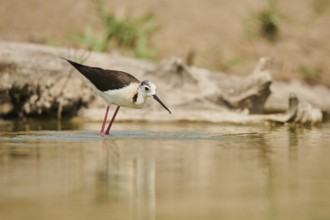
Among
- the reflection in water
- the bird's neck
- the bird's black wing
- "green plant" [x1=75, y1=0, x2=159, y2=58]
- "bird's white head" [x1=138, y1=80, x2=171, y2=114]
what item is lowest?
the reflection in water

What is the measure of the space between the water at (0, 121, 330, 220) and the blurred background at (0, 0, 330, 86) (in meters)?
5.98

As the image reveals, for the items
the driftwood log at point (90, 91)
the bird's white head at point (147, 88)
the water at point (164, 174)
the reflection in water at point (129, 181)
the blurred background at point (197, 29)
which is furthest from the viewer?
the blurred background at point (197, 29)

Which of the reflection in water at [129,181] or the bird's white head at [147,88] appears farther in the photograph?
the bird's white head at [147,88]

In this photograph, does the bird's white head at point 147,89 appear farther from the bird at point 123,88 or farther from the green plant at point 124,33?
the green plant at point 124,33

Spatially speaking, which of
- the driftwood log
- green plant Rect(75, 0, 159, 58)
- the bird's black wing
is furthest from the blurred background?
the bird's black wing

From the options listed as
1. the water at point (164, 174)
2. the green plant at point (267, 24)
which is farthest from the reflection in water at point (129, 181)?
the green plant at point (267, 24)

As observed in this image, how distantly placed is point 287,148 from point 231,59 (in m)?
7.98

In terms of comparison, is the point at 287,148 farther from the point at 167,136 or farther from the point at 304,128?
the point at 304,128

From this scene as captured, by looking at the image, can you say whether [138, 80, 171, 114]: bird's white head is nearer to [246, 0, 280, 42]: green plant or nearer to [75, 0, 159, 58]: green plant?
[75, 0, 159, 58]: green plant

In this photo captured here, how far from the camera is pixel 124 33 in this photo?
1744cm

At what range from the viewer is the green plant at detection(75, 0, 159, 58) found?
16688 millimetres

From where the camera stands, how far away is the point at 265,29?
1905 cm

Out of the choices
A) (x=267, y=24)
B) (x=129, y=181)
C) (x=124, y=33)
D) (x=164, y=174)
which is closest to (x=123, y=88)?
(x=164, y=174)

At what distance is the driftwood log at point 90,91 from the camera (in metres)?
13.5
